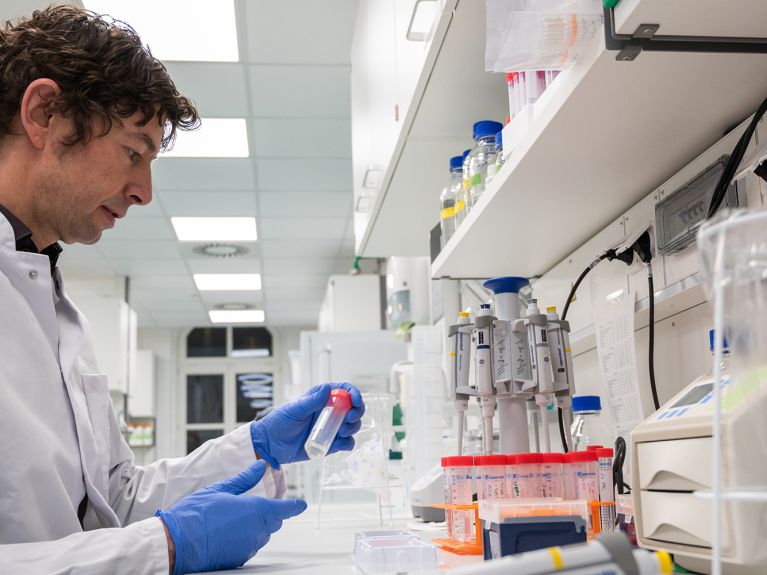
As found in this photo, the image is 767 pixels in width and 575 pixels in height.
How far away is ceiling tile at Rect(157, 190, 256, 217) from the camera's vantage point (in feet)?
15.8

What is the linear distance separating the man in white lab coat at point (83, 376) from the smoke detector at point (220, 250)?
4343mm

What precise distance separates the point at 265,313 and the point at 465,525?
24.7ft

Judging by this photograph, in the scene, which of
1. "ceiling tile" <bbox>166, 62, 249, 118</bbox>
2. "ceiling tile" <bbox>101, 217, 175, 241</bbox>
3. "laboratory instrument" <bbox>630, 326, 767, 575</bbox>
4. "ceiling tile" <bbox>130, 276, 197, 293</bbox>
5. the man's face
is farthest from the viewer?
"ceiling tile" <bbox>130, 276, 197, 293</bbox>

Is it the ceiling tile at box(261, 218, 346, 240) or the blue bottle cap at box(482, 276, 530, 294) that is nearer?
the blue bottle cap at box(482, 276, 530, 294)

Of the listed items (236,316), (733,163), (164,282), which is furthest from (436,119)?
(236,316)

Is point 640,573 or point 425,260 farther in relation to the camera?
point 425,260

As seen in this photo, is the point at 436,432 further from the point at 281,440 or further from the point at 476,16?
the point at 476,16

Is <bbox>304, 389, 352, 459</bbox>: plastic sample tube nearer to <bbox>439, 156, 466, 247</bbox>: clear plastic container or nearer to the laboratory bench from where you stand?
the laboratory bench

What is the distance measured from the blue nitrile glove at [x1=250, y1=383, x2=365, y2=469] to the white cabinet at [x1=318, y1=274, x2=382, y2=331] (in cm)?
396

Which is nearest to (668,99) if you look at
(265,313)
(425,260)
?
(425,260)

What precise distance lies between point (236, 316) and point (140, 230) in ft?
10.6

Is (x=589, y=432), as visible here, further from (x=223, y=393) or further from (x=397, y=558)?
(x=223, y=393)

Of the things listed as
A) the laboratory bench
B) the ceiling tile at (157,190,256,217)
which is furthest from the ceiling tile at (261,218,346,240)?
the laboratory bench

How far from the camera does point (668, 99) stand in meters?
1.00
